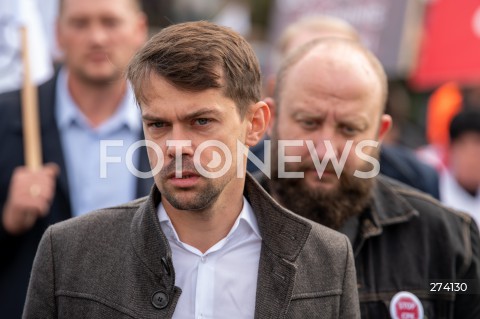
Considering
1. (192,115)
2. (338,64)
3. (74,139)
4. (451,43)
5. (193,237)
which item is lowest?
(193,237)

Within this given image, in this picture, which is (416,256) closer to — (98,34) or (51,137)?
(51,137)

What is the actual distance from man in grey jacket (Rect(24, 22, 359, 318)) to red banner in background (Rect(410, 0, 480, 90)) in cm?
432

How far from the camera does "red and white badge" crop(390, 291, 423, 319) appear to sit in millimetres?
3381

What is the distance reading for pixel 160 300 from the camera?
2.62 m

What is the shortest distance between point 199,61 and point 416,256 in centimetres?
132

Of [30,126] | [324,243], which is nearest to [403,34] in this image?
[30,126]

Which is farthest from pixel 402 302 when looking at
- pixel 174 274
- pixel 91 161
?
pixel 91 161

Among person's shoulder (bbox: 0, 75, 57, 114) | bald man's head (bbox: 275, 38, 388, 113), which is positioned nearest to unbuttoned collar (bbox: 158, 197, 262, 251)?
bald man's head (bbox: 275, 38, 388, 113)

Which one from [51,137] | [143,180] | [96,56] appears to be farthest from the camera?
[96,56]

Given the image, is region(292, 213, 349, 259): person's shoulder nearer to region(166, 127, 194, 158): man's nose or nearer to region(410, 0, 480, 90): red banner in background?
region(166, 127, 194, 158): man's nose

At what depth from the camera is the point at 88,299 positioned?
8.68ft

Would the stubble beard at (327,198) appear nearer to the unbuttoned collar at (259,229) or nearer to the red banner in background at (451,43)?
the unbuttoned collar at (259,229)

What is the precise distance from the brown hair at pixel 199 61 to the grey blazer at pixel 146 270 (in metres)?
0.37

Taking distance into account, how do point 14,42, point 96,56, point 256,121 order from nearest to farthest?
point 256,121
point 96,56
point 14,42
